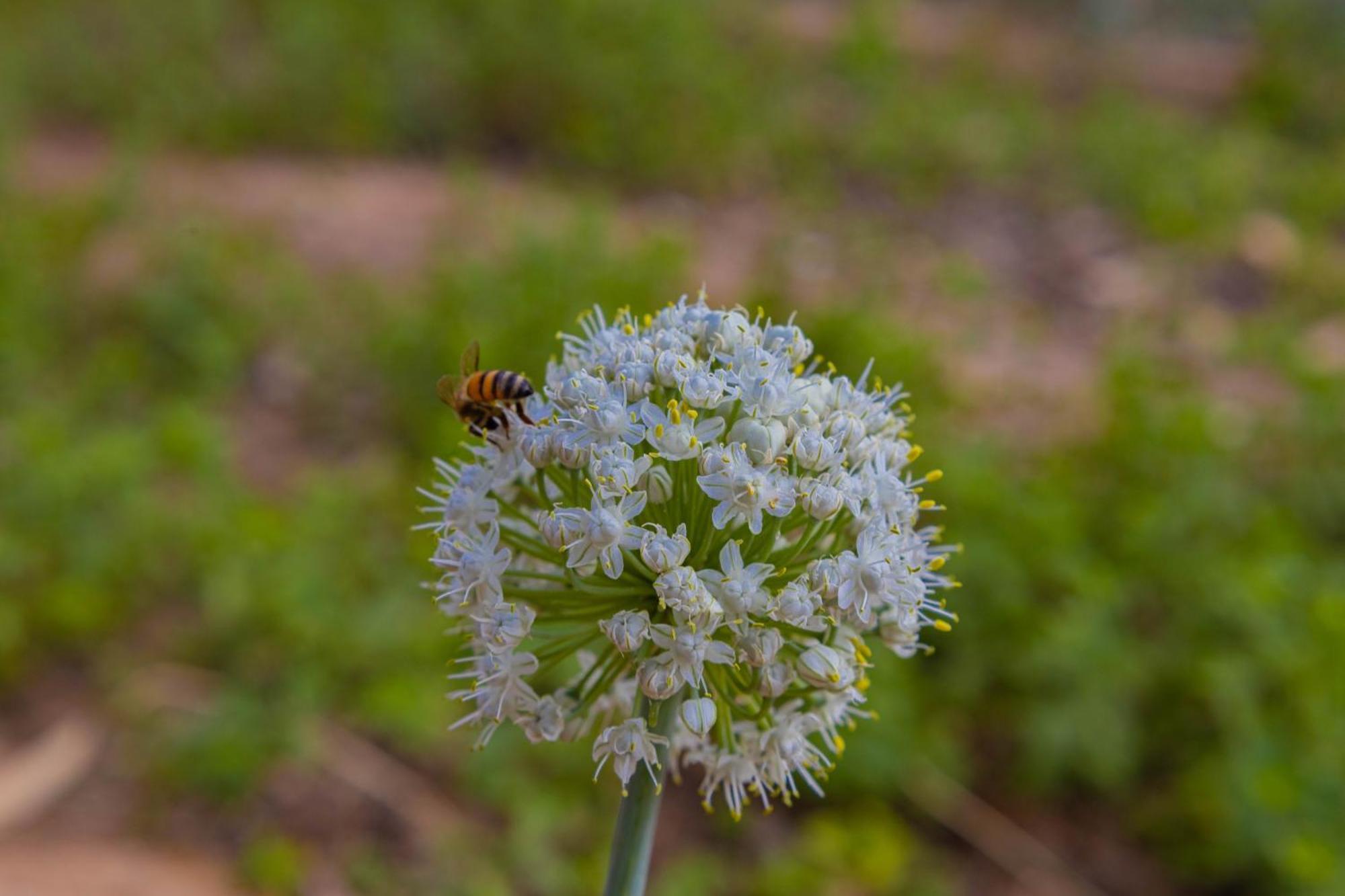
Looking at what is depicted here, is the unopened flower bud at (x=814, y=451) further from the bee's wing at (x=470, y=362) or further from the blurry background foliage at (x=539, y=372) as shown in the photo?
the blurry background foliage at (x=539, y=372)

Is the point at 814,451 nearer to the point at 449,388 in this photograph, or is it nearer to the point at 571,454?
the point at 571,454

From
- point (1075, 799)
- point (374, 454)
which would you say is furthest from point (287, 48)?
point (1075, 799)

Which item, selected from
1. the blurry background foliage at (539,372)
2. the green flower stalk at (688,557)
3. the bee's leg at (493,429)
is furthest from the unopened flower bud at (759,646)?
the blurry background foliage at (539,372)

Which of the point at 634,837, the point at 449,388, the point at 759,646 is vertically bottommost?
the point at 634,837

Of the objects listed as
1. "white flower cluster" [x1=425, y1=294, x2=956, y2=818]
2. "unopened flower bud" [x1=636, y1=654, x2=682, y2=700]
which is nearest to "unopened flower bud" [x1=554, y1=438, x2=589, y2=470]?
"white flower cluster" [x1=425, y1=294, x2=956, y2=818]

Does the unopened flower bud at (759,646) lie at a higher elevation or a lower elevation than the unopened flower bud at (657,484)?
lower

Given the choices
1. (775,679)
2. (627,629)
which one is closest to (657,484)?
(627,629)
